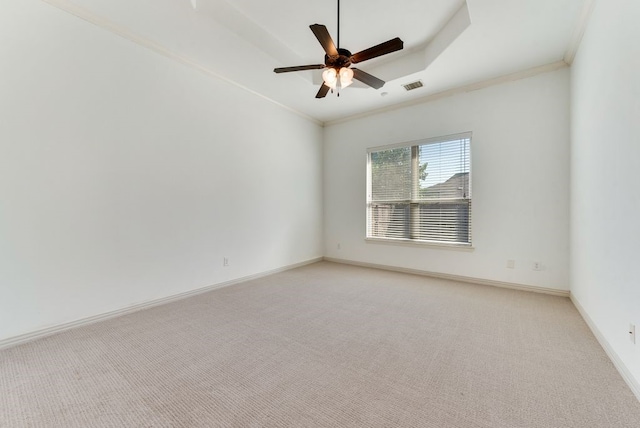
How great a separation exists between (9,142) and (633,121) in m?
4.60

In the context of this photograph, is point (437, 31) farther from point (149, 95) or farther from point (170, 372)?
point (170, 372)

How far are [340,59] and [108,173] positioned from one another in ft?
8.48

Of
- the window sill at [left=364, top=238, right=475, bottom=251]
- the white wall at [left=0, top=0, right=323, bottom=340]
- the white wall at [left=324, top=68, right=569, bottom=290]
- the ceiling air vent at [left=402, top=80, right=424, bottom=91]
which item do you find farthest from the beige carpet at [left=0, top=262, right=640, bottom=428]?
the ceiling air vent at [left=402, top=80, right=424, bottom=91]

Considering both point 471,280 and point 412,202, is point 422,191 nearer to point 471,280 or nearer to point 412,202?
Result: point 412,202

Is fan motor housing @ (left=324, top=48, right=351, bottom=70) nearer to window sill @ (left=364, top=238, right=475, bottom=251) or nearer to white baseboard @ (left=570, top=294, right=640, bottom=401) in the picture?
white baseboard @ (left=570, top=294, right=640, bottom=401)

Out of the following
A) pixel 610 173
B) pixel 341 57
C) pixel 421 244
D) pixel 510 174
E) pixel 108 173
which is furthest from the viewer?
pixel 421 244

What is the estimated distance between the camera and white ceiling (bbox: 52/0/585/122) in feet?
8.06

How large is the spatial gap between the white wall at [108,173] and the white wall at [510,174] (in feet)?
9.66

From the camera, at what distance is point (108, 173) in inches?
105

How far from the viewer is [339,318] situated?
8.82ft

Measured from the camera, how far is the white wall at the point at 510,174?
3311mm

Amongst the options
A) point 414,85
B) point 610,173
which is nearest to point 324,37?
point 414,85

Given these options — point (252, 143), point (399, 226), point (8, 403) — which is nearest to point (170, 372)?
point (8, 403)

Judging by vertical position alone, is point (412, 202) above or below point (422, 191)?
below
